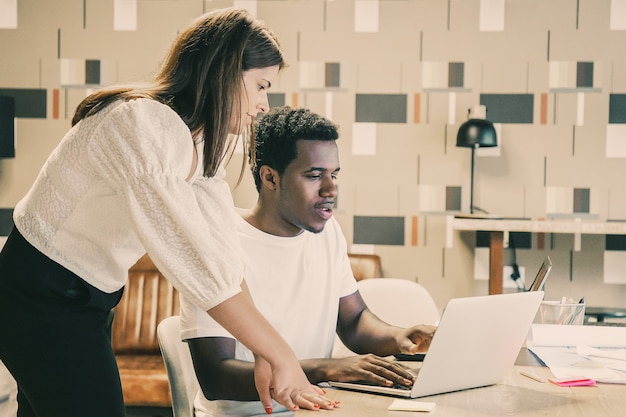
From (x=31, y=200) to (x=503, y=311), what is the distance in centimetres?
83

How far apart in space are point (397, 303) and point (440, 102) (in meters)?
1.86

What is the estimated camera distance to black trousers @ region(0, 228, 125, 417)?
4.16 ft

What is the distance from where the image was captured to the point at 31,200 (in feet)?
4.21

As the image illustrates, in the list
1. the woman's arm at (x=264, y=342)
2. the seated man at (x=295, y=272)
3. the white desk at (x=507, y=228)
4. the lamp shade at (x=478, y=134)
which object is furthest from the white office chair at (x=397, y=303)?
the lamp shade at (x=478, y=134)

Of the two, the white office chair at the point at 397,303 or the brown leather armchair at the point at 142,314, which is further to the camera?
the brown leather armchair at the point at 142,314

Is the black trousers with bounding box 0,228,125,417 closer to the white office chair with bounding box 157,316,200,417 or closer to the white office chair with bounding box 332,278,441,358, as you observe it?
the white office chair with bounding box 157,316,200,417

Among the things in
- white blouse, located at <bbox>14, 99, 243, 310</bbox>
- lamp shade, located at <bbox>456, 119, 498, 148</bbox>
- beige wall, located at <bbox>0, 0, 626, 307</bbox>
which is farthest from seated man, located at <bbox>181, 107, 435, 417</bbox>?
beige wall, located at <bbox>0, 0, 626, 307</bbox>

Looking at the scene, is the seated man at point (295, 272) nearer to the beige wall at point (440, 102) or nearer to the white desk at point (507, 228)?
the white desk at point (507, 228)

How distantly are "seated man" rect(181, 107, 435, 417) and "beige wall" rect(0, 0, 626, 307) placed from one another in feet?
6.40

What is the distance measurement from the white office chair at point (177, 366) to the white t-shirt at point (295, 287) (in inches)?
1.5

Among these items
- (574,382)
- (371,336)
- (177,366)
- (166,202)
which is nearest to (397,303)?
(371,336)

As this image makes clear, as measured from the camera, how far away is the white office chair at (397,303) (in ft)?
7.29

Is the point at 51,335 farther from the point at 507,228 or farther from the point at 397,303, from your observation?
the point at 507,228

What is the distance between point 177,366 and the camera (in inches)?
66.6
